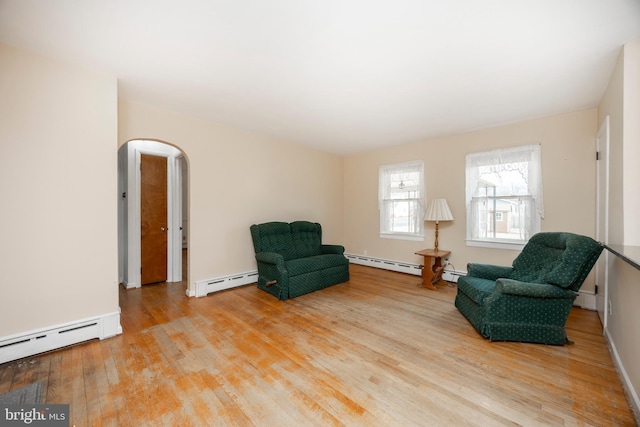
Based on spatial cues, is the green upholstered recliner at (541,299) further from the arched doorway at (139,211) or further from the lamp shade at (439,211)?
the arched doorway at (139,211)

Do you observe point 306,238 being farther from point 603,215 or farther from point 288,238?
point 603,215

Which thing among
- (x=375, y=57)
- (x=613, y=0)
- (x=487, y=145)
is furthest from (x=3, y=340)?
(x=487, y=145)

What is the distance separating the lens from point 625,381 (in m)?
1.73

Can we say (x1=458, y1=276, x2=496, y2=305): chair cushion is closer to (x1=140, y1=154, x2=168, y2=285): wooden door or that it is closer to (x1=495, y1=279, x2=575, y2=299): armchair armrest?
(x1=495, y1=279, x2=575, y2=299): armchair armrest

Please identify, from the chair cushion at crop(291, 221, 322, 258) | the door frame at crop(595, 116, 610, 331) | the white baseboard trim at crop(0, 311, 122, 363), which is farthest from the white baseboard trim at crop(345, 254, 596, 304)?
the white baseboard trim at crop(0, 311, 122, 363)

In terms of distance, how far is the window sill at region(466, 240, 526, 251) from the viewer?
12.0 feet

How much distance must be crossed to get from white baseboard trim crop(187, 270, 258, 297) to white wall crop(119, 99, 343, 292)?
0.22 feet

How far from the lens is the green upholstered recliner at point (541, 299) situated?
2180 millimetres

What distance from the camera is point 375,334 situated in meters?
2.50

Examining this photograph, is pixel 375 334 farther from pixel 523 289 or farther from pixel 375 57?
pixel 375 57

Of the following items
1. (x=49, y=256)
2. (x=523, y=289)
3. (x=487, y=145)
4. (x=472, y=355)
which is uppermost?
(x=487, y=145)

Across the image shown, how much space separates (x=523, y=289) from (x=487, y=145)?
2530 mm

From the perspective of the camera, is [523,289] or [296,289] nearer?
[523,289]

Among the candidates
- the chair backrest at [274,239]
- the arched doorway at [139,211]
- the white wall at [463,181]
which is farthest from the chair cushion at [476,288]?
the arched doorway at [139,211]
